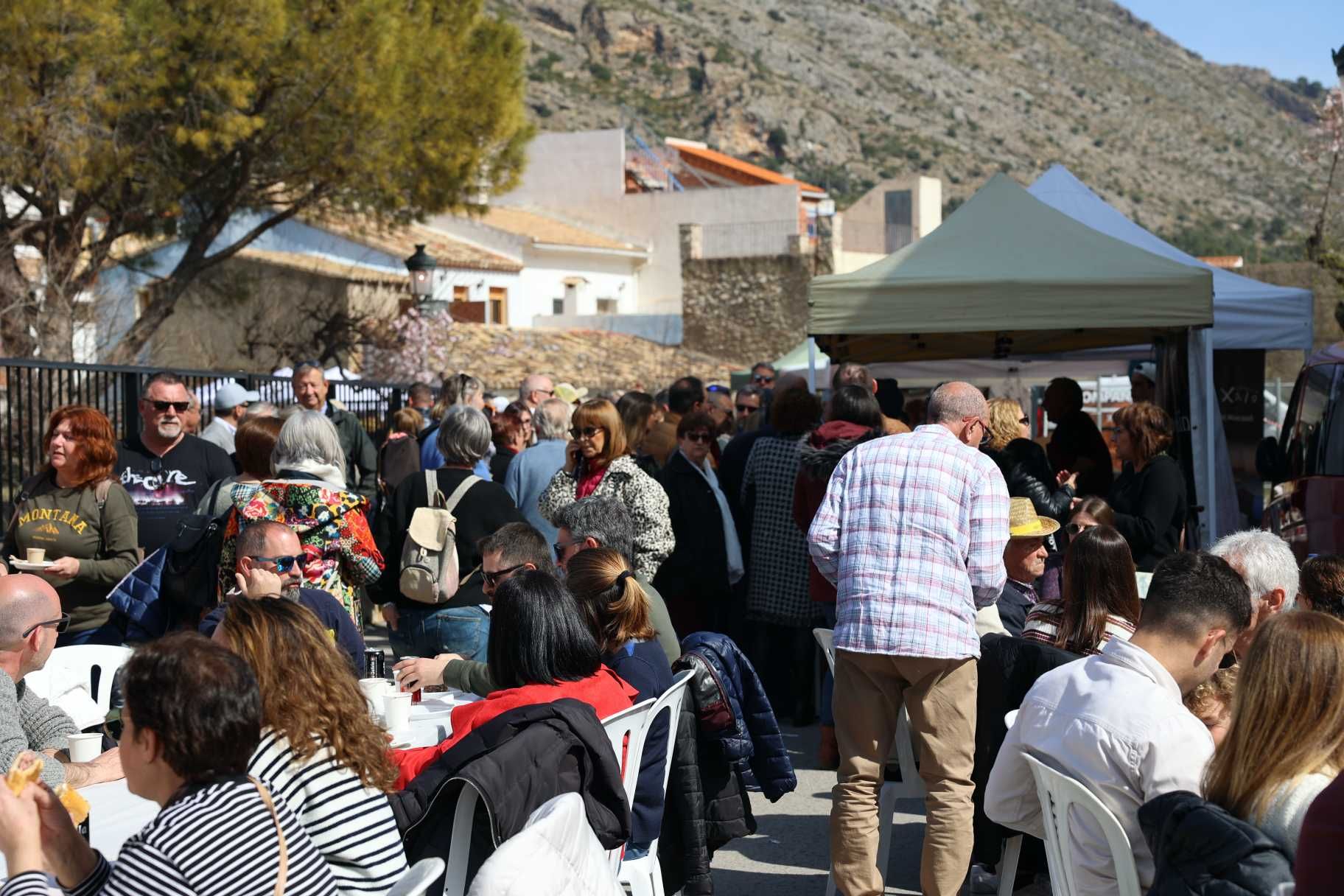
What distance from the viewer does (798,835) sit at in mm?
5484

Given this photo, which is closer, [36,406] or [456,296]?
[36,406]

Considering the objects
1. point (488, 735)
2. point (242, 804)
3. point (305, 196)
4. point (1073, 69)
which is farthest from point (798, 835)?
point (1073, 69)

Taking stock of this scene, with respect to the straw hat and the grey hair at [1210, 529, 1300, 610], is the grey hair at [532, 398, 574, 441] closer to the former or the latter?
the straw hat

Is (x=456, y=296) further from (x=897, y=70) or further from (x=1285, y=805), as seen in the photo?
(x=897, y=70)

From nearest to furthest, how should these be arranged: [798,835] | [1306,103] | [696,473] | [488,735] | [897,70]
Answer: [488,735] < [798,835] < [696,473] < [897,70] < [1306,103]

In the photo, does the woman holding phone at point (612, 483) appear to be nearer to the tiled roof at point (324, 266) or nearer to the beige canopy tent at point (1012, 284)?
the beige canopy tent at point (1012, 284)

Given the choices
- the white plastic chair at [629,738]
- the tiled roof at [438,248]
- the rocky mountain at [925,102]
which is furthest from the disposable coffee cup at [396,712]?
the rocky mountain at [925,102]

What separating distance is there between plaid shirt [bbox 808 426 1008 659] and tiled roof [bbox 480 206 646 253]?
33.0 metres

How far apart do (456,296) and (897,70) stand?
63321 mm

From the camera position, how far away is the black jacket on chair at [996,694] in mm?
4316

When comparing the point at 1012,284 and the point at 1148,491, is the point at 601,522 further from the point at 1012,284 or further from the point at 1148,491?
the point at 1012,284

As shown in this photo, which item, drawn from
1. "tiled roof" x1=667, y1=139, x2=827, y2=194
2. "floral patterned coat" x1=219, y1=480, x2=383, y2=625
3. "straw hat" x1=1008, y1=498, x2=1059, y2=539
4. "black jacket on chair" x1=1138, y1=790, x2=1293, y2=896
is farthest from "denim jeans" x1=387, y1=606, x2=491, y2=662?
"tiled roof" x1=667, y1=139, x2=827, y2=194

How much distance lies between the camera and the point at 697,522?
6914mm

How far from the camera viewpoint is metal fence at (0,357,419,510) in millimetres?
9250
